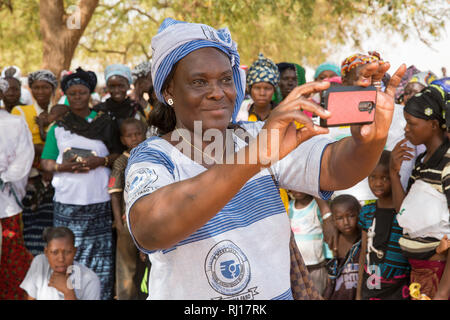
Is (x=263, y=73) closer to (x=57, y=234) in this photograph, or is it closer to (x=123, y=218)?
(x=123, y=218)

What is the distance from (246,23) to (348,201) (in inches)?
232

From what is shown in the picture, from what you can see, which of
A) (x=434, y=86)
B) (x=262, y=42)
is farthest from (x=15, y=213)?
(x=262, y=42)

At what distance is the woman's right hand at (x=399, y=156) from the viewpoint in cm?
404

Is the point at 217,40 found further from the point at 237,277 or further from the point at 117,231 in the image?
the point at 117,231

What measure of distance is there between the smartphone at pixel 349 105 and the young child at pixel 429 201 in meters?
2.31

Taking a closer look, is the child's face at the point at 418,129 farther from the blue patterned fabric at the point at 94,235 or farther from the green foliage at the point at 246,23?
the green foliage at the point at 246,23

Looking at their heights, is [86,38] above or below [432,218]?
above

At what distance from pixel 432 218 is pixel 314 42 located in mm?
14003

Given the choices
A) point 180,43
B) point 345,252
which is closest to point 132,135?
point 345,252

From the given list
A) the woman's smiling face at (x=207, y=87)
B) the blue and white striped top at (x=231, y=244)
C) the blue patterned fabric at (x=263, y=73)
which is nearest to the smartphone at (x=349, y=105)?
the blue and white striped top at (x=231, y=244)

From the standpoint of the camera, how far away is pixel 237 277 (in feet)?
5.34

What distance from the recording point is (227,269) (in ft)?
5.31

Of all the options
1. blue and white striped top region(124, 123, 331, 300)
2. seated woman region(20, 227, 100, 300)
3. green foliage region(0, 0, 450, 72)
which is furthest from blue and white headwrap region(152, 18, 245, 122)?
green foliage region(0, 0, 450, 72)

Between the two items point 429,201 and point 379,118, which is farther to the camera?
point 429,201
